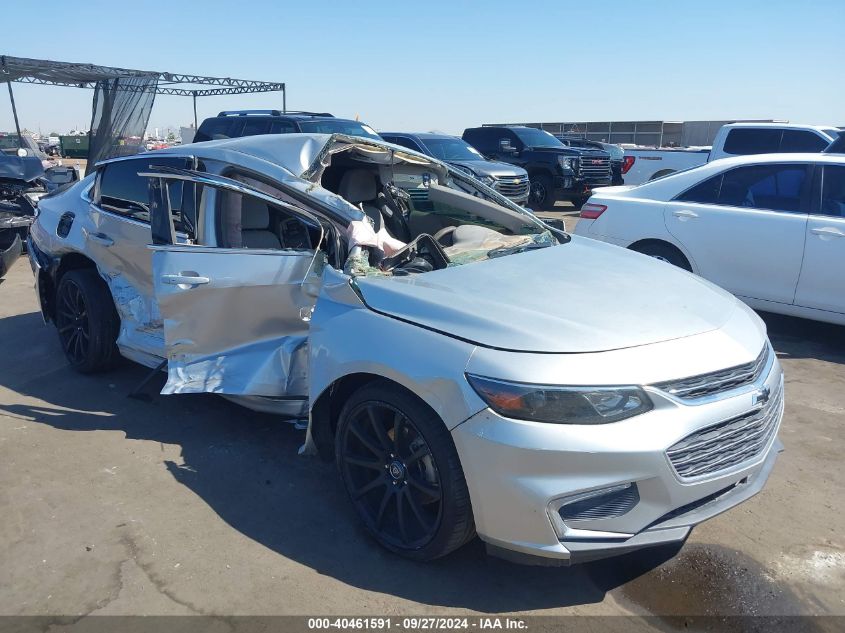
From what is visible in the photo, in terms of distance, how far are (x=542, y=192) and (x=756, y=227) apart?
33.8 feet

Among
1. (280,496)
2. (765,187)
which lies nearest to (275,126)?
(765,187)

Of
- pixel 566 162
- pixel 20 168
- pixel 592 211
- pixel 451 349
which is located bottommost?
pixel 451 349

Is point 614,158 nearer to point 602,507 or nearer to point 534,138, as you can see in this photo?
point 534,138

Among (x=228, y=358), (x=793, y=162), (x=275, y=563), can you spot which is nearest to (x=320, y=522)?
(x=275, y=563)

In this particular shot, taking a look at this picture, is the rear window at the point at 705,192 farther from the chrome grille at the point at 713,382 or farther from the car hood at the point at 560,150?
the car hood at the point at 560,150

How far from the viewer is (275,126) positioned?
41.5ft

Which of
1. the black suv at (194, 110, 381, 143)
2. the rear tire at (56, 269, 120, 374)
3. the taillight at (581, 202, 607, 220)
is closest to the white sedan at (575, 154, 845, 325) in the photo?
the taillight at (581, 202, 607, 220)

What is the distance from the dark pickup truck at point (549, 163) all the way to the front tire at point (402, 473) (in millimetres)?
13426

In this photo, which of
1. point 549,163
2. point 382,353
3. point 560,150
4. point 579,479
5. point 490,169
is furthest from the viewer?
point 560,150

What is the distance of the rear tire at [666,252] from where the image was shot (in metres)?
6.48

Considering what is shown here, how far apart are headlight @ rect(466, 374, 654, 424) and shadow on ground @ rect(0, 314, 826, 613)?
33.1 inches

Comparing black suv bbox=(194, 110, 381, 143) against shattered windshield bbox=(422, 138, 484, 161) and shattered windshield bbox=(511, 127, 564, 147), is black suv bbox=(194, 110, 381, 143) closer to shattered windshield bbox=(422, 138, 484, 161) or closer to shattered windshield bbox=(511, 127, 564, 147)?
shattered windshield bbox=(422, 138, 484, 161)

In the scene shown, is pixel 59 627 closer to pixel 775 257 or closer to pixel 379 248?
pixel 379 248

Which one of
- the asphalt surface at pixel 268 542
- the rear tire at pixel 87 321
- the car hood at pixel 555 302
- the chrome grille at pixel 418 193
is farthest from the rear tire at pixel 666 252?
the rear tire at pixel 87 321
